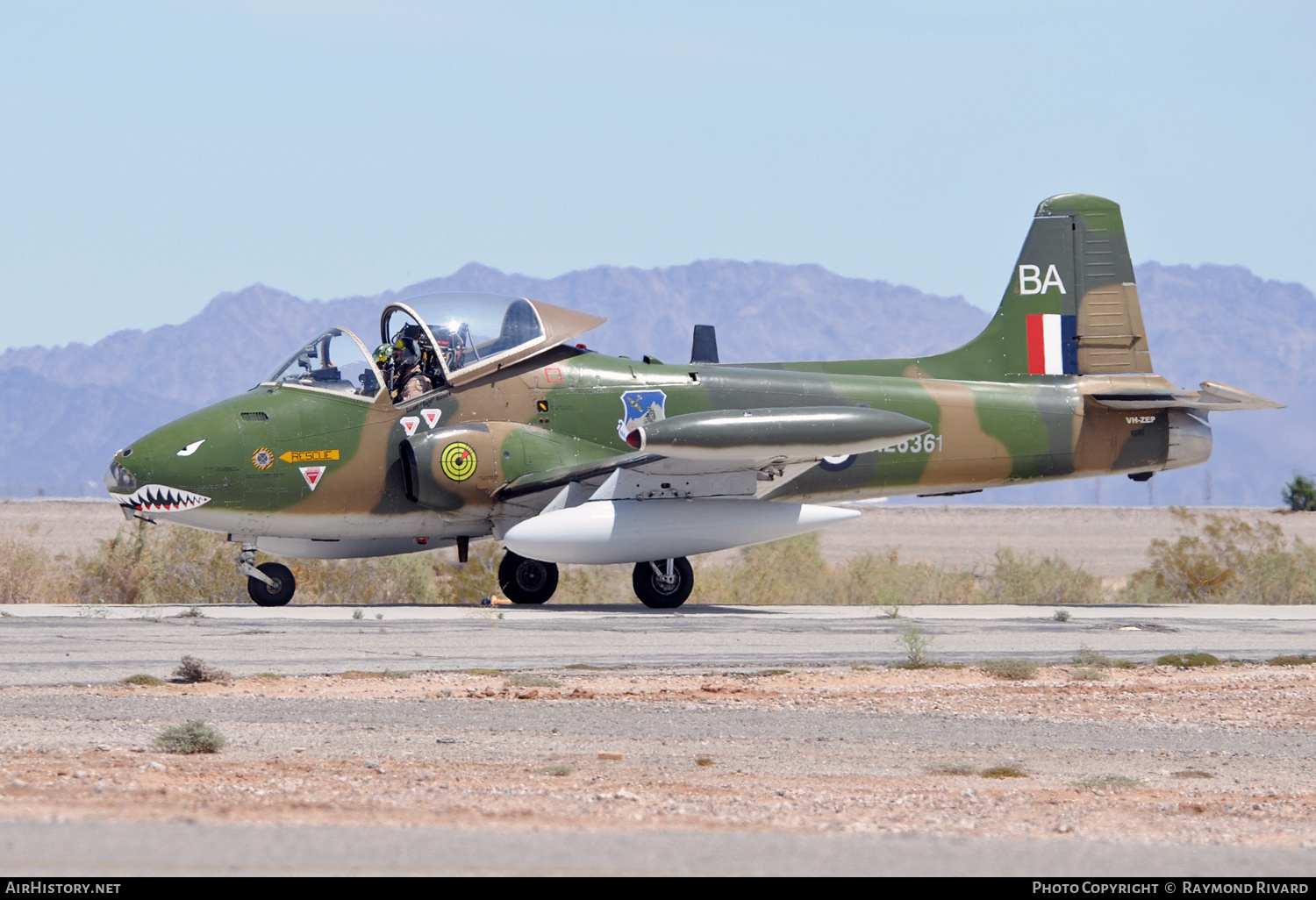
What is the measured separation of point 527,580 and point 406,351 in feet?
11.1

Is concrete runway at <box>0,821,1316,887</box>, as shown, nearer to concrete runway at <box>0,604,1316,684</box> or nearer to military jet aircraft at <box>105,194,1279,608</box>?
concrete runway at <box>0,604,1316,684</box>

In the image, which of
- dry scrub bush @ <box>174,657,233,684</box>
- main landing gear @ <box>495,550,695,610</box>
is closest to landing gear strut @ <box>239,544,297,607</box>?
main landing gear @ <box>495,550,695,610</box>

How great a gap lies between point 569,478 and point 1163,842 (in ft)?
41.5

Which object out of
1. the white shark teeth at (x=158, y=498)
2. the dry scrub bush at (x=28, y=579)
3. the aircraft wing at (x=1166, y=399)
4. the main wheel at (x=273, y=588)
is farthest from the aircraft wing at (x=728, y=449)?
the dry scrub bush at (x=28, y=579)

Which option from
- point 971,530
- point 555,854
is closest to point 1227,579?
point 555,854

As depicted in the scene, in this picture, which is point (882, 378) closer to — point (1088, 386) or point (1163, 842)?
point (1088, 386)

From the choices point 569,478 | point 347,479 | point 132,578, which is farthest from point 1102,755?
point 132,578

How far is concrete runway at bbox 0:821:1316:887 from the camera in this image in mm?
4840

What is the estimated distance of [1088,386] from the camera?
67.5ft

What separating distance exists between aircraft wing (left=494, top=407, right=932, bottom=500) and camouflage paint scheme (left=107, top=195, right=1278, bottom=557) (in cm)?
9

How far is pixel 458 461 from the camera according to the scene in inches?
708

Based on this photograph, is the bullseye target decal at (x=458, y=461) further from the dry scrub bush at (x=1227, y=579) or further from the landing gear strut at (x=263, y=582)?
the dry scrub bush at (x=1227, y=579)

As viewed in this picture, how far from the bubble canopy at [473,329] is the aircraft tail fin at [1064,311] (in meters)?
5.63

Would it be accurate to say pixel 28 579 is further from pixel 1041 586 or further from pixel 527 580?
pixel 1041 586
